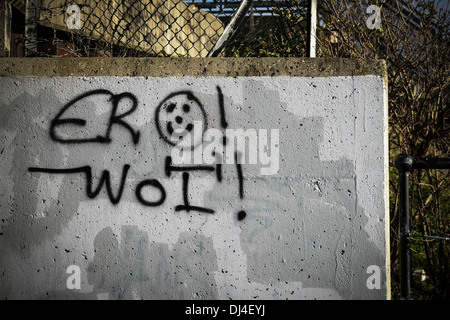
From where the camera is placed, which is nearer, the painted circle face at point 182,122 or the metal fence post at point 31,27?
the painted circle face at point 182,122

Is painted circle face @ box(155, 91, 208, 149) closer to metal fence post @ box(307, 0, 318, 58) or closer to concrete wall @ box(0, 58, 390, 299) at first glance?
concrete wall @ box(0, 58, 390, 299)

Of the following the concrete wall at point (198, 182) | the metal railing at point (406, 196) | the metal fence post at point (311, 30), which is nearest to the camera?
the metal railing at point (406, 196)

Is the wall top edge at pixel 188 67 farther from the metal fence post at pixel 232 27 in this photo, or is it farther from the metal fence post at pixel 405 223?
the metal fence post at pixel 405 223

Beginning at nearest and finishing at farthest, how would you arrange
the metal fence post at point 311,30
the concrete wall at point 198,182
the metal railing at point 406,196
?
1. the metal railing at point 406,196
2. the concrete wall at point 198,182
3. the metal fence post at point 311,30

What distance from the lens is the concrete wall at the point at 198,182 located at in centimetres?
233

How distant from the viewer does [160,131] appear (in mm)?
2383

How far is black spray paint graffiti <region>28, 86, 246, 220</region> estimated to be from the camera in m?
2.37

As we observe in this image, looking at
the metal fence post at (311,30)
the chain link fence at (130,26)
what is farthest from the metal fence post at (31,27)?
the metal fence post at (311,30)

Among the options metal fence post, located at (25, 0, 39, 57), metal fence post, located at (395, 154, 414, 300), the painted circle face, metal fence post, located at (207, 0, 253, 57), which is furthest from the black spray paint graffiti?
metal fence post, located at (395, 154, 414, 300)

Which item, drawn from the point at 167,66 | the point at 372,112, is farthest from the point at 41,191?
the point at 372,112

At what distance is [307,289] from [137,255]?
1073 millimetres

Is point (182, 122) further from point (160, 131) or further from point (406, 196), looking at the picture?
point (406, 196)

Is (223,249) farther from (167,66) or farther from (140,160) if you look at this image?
(167,66)

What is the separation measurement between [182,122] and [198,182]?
392 mm
